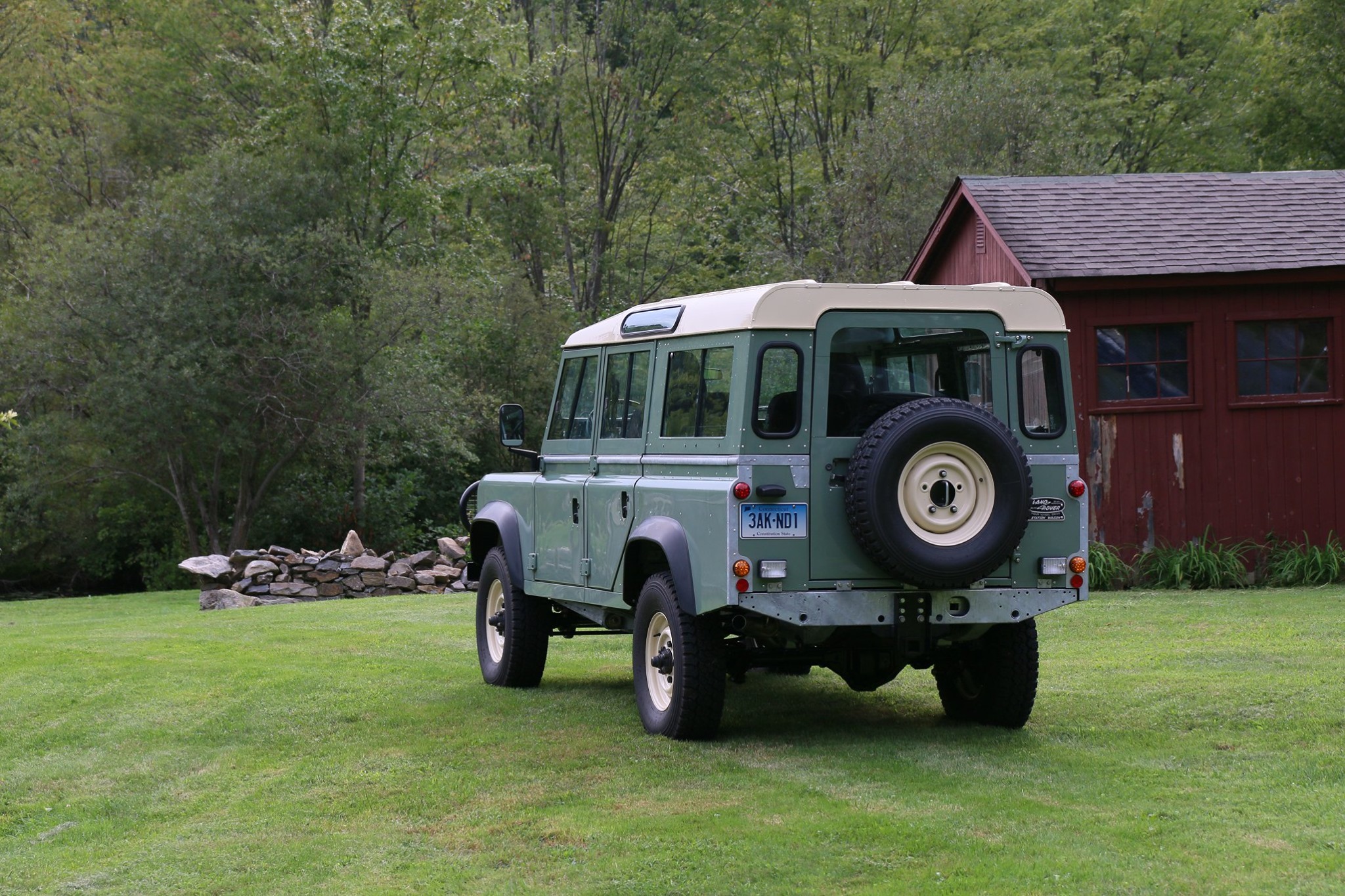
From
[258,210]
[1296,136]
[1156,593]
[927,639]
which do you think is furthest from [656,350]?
[1296,136]

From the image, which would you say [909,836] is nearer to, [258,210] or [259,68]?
[258,210]

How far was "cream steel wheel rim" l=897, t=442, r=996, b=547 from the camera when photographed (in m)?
7.19

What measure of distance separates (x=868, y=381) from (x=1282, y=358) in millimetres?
10390

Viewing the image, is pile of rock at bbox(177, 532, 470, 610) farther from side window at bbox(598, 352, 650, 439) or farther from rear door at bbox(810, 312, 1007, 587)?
rear door at bbox(810, 312, 1007, 587)

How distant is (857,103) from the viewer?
129ft

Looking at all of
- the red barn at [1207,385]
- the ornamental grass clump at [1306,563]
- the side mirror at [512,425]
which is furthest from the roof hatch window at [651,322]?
the ornamental grass clump at [1306,563]

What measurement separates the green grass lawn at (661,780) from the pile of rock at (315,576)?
8749mm

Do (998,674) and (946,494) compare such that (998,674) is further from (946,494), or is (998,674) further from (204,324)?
(204,324)

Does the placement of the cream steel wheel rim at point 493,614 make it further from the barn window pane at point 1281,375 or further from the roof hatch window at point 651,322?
the barn window pane at point 1281,375

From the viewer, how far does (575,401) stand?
384 inches

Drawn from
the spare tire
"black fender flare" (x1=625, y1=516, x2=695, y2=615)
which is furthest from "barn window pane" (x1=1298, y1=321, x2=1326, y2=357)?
"black fender flare" (x1=625, y1=516, x2=695, y2=615)

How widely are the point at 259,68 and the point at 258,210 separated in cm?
525

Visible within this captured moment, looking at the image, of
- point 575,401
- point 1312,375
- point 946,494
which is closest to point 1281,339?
point 1312,375

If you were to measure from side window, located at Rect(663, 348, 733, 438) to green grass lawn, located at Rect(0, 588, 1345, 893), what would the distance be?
1684 millimetres
